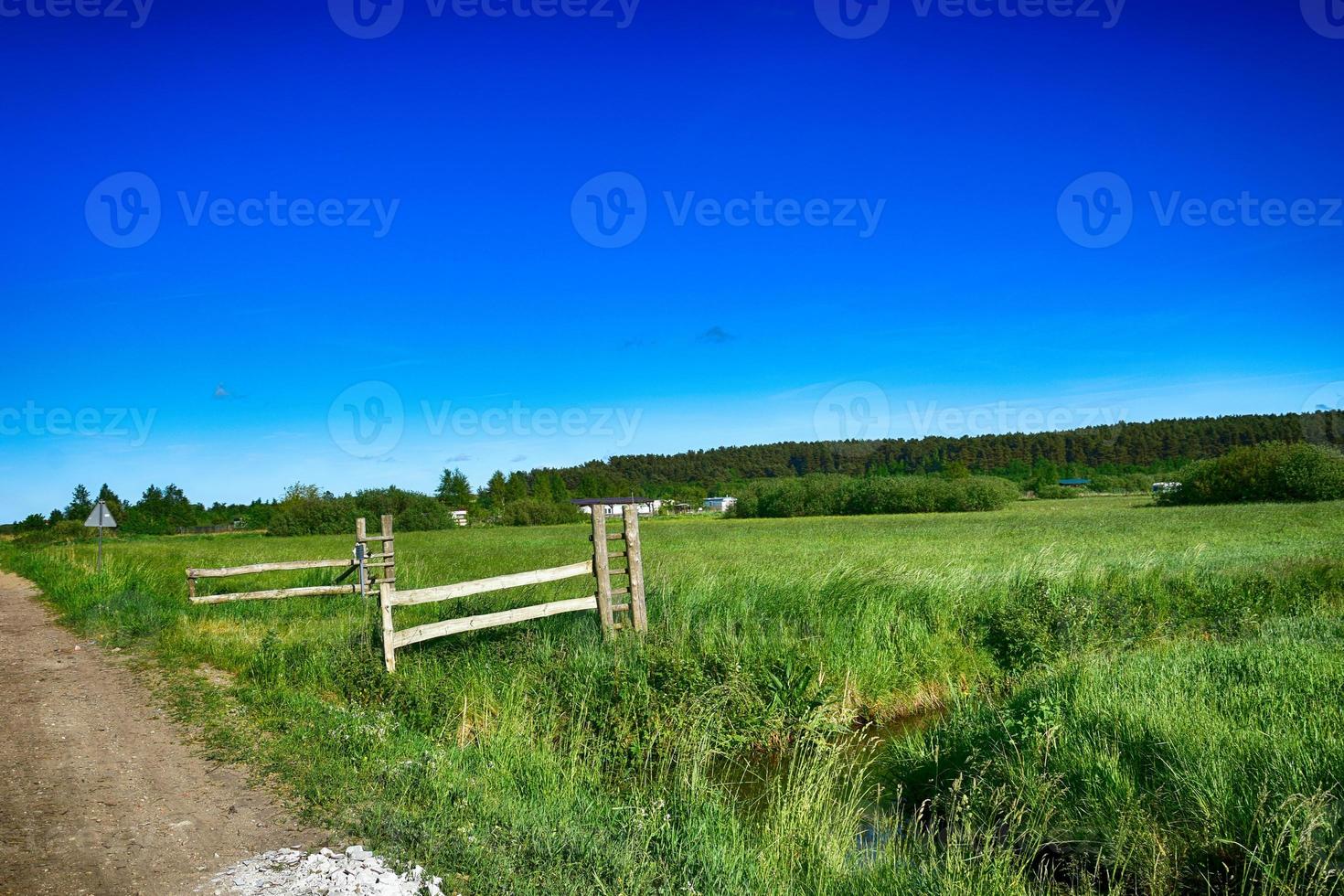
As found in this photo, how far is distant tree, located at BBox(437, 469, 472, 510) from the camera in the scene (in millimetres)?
112938

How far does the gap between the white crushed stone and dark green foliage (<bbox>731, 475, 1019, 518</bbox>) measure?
8156 cm

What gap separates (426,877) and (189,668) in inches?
327

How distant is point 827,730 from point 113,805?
21.0 feet

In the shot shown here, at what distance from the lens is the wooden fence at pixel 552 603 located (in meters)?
9.28

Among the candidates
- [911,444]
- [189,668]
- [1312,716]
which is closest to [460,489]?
[911,444]

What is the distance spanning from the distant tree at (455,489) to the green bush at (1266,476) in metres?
82.7

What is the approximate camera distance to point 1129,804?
18.8ft

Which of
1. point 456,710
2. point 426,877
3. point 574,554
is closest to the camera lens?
point 426,877

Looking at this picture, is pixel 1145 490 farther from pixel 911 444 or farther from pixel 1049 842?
pixel 1049 842

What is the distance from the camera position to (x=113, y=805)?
5.97m

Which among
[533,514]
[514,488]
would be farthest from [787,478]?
[514,488]

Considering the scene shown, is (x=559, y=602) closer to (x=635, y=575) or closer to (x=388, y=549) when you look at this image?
(x=635, y=575)

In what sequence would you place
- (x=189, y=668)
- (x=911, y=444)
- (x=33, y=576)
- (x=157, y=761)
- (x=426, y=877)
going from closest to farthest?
(x=426, y=877), (x=157, y=761), (x=189, y=668), (x=33, y=576), (x=911, y=444)

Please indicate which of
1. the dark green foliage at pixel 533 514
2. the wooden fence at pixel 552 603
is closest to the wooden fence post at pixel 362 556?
the wooden fence at pixel 552 603
